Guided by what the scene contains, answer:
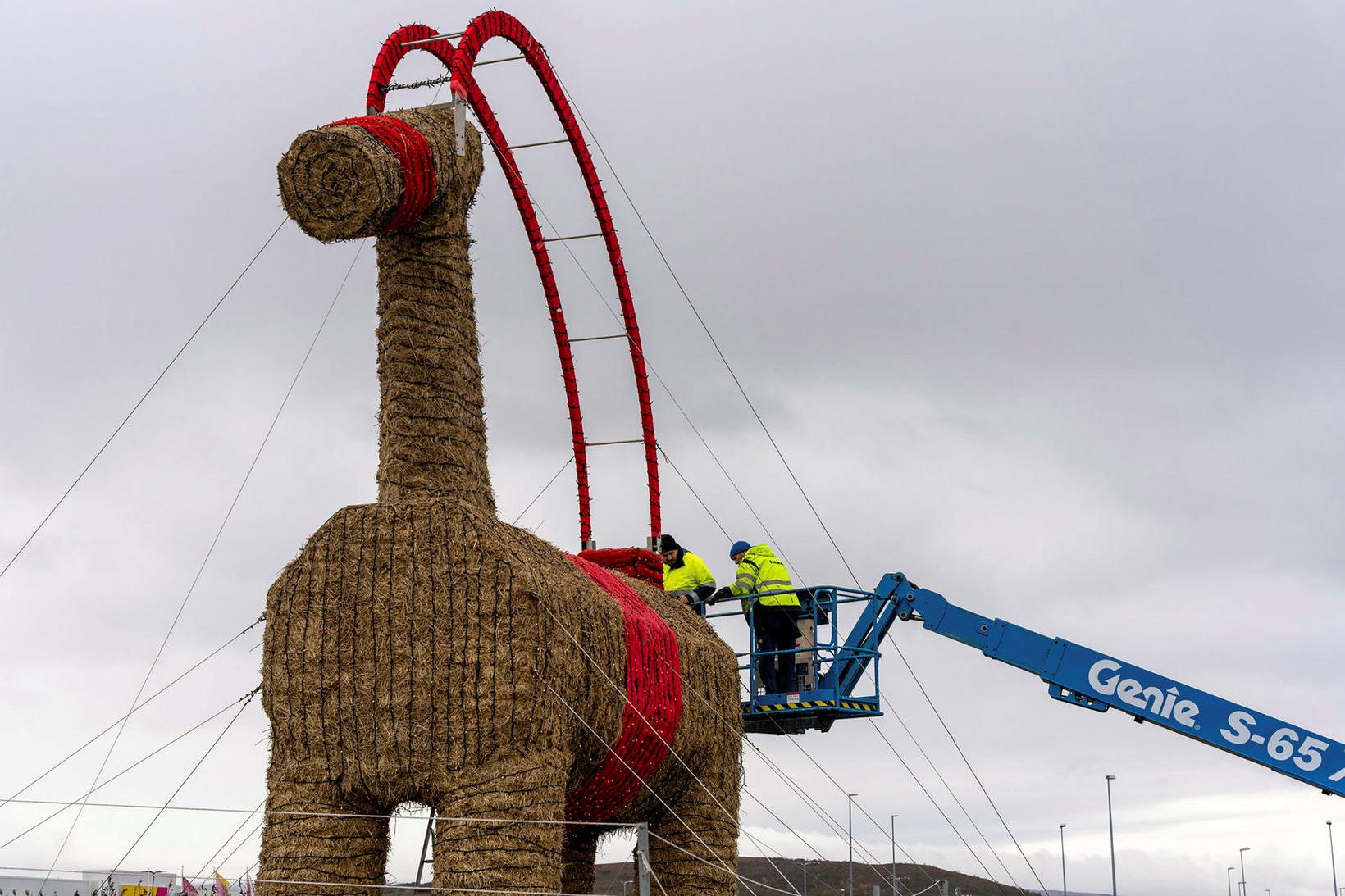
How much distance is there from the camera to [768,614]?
1667cm

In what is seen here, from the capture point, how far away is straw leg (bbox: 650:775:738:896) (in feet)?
45.5

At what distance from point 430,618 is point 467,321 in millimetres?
2451

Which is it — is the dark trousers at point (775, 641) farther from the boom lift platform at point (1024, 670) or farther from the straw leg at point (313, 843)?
the straw leg at point (313, 843)

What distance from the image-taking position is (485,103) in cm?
1294

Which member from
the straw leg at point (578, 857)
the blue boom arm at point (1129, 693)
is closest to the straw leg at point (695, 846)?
the straw leg at point (578, 857)

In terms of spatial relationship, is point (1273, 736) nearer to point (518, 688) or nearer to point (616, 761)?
point (616, 761)

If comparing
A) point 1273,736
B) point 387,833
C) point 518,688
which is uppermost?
point 1273,736

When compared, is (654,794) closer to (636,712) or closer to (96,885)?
(636,712)

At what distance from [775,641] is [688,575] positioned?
121 cm

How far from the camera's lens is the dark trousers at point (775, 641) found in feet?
54.5

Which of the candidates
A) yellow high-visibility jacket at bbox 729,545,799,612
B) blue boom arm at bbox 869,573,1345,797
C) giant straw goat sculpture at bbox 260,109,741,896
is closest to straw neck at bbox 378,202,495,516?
giant straw goat sculpture at bbox 260,109,741,896

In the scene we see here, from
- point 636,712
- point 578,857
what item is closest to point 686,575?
point 578,857

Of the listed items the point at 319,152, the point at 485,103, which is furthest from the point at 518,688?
the point at 485,103

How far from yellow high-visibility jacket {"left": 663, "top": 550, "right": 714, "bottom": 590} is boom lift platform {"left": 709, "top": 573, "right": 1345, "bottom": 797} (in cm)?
45
